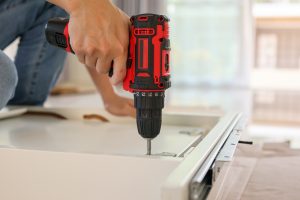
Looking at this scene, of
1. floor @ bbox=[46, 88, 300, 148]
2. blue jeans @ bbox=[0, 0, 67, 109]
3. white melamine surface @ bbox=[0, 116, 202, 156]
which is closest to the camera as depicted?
white melamine surface @ bbox=[0, 116, 202, 156]

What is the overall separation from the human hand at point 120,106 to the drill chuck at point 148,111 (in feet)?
1.50

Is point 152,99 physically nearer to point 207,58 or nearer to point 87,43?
point 87,43

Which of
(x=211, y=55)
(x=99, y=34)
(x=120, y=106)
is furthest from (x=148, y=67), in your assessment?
(x=211, y=55)

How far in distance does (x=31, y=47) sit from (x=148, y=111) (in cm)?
88

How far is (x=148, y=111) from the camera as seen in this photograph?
763 millimetres

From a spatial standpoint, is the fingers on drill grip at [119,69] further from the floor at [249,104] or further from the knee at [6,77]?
the floor at [249,104]

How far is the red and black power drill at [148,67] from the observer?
28.7 inches

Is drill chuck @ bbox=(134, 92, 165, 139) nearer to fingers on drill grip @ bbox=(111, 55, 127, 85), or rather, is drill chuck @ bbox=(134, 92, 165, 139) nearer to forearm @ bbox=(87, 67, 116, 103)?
fingers on drill grip @ bbox=(111, 55, 127, 85)

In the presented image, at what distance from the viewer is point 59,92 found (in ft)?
9.25

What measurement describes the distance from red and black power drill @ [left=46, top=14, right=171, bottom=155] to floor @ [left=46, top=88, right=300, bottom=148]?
63.8 inches

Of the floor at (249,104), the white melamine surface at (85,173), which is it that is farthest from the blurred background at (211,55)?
the white melamine surface at (85,173)

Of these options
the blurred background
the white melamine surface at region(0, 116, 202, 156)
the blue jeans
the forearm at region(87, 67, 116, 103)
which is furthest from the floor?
the white melamine surface at region(0, 116, 202, 156)

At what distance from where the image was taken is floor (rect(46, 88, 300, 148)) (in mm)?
2643

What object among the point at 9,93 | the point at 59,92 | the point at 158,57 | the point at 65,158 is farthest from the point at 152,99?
the point at 59,92
